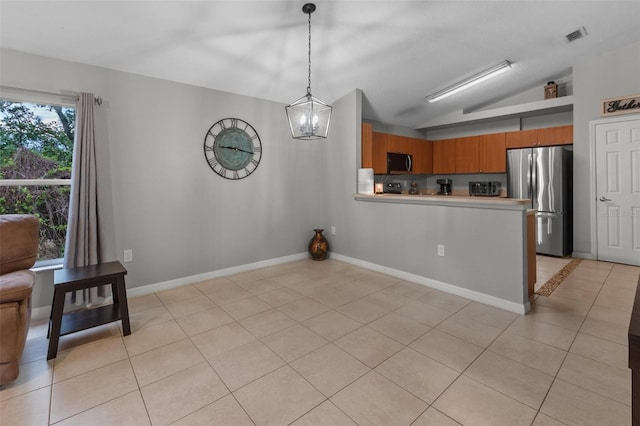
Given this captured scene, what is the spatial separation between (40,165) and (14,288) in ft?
5.16

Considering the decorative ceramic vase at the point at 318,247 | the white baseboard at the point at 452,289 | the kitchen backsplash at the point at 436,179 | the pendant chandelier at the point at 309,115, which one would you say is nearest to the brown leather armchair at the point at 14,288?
the pendant chandelier at the point at 309,115

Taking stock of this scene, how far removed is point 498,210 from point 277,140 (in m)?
2.92

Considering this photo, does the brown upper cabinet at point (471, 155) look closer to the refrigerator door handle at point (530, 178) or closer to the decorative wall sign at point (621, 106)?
the refrigerator door handle at point (530, 178)

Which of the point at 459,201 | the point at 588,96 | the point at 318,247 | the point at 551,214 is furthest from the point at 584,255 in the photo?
the point at 318,247

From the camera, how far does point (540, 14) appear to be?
3098mm

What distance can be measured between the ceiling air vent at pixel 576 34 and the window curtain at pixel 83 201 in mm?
5297

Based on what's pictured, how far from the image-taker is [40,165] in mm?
2793

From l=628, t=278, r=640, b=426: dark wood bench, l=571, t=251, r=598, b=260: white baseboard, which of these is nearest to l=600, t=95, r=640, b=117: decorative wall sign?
l=571, t=251, r=598, b=260: white baseboard

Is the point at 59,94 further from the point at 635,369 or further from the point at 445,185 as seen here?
the point at 445,185

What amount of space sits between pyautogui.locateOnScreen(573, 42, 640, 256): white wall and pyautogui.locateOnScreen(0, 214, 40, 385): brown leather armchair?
250 inches

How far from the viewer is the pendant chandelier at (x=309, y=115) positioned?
8.32ft

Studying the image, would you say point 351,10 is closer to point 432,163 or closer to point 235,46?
point 235,46

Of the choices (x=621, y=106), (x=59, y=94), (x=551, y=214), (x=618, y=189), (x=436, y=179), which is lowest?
(x=551, y=214)

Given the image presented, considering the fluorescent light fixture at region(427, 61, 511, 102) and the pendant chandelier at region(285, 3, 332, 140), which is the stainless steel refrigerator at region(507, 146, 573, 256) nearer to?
the fluorescent light fixture at region(427, 61, 511, 102)
